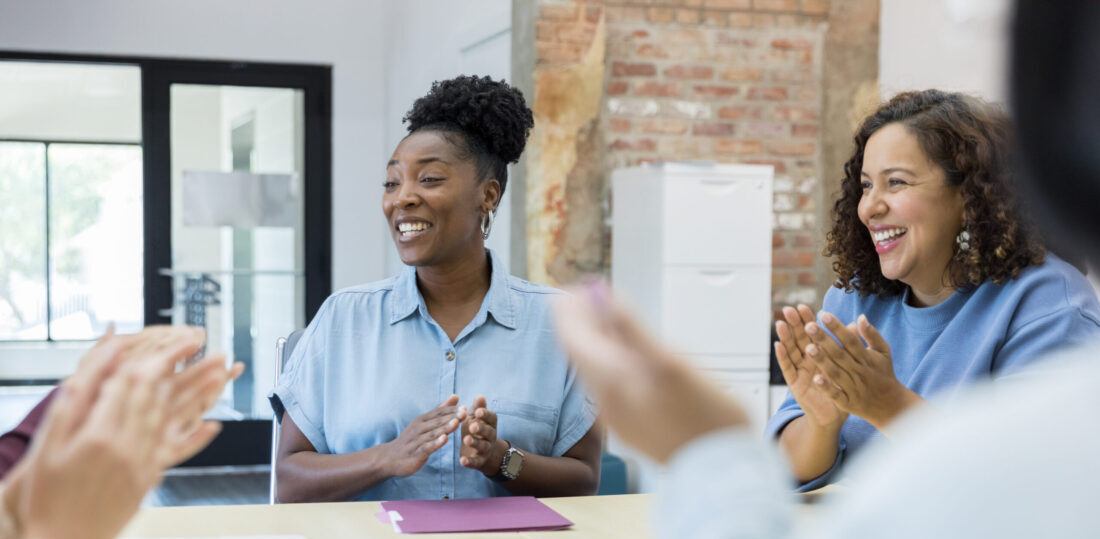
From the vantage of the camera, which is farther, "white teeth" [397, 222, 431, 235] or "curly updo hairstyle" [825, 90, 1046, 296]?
"white teeth" [397, 222, 431, 235]

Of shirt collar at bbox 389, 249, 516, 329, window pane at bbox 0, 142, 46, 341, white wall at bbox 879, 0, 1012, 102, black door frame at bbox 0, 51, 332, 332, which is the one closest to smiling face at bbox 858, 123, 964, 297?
shirt collar at bbox 389, 249, 516, 329

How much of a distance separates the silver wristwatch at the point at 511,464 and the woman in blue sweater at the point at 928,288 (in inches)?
19.3

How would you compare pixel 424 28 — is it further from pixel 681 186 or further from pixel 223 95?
pixel 681 186

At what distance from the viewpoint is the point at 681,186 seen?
3779mm

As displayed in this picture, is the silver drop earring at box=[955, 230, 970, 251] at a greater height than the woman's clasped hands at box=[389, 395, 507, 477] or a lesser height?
greater

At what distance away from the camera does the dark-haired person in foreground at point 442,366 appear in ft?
5.95

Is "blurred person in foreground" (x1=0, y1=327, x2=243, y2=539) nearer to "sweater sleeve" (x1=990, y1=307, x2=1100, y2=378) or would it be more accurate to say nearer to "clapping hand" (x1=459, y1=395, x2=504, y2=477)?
"clapping hand" (x1=459, y1=395, x2=504, y2=477)

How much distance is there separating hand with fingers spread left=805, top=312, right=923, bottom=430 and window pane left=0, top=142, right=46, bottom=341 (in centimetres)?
723

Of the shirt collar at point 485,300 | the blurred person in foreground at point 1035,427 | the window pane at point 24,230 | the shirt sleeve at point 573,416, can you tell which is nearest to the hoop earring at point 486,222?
the shirt collar at point 485,300

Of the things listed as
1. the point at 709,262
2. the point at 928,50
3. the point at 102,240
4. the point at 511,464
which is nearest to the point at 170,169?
the point at 102,240

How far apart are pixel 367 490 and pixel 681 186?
2.23m

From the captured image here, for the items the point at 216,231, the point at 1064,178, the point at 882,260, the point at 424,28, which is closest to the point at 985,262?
the point at 882,260

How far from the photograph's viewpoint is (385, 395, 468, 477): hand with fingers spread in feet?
5.55

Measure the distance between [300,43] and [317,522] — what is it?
4.77 m
